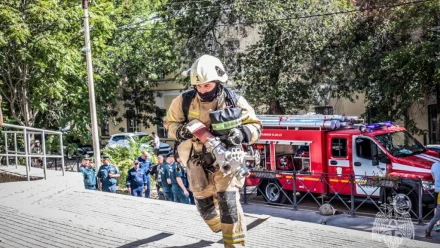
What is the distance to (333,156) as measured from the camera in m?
15.3

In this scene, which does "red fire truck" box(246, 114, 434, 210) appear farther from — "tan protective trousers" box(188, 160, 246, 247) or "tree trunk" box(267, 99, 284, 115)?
"tan protective trousers" box(188, 160, 246, 247)

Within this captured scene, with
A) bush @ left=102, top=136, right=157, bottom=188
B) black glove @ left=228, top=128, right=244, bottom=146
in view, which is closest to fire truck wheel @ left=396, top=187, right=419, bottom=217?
bush @ left=102, top=136, right=157, bottom=188

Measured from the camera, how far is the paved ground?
237 inches

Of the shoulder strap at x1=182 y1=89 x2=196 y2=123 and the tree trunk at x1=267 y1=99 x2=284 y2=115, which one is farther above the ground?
the shoulder strap at x1=182 y1=89 x2=196 y2=123

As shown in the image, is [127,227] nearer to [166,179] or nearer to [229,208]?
[229,208]

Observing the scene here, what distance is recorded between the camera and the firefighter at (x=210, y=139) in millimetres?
5059

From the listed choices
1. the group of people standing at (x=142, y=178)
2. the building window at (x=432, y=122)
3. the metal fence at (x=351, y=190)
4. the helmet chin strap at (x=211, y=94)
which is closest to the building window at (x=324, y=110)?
the building window at (x=432, y=122)

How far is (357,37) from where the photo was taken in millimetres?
21891

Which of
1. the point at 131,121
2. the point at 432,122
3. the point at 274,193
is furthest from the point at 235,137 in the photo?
the point at 131,121

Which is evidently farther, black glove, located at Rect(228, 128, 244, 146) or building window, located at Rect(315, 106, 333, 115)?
building window, located at Rect(315, 106, 333, 115)

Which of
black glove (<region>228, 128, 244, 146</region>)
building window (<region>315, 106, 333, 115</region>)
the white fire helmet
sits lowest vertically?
building window (<region>315, 106, 333, 115</region>)

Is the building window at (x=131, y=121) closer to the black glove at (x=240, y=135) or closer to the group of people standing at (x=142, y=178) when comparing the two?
the group of people standing at (x=142, y=178)

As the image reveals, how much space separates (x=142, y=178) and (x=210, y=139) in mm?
9824

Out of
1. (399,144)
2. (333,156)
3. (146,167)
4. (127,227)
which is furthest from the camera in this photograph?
(333,156)
